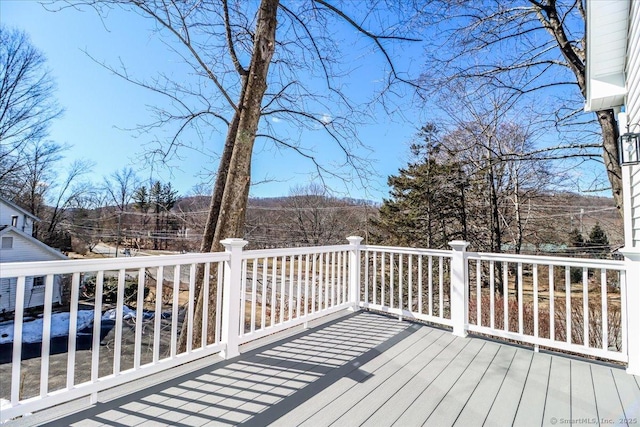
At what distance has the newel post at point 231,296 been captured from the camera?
2.66m

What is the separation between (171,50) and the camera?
4.98 metres

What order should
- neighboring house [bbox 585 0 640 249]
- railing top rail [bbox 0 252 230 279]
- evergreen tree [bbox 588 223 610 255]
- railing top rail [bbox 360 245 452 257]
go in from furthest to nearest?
evergreen tree [bbox 588 223 610 255], railing top rail [bbox 360 245 452 257], neighboring house [bbox 585 0 640 249], railing top rail [bbox 0 252 230 279]

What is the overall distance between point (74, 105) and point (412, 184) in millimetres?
13697

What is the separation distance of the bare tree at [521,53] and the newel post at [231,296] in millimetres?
4963

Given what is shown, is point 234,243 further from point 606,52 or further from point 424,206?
point 424,206

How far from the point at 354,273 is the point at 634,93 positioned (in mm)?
3338

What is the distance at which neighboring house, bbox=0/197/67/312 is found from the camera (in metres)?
12.1

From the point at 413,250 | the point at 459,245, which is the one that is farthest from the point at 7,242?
the point at 459,245

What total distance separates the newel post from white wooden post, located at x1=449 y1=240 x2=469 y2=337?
2222 millimetres

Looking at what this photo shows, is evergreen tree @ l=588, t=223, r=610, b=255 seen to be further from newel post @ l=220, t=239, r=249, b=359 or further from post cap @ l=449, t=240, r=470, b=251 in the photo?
newel post @ l=220, t=239, r=249, b=359

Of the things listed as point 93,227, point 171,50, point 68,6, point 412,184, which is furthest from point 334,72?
point 93,227

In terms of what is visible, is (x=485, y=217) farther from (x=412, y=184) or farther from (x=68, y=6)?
(x=68, y=6)

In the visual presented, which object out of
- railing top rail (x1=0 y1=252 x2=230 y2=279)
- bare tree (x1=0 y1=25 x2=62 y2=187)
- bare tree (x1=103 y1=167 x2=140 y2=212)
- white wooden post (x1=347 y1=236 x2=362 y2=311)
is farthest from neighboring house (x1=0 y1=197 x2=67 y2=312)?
railing top rail (x1=0 y1=252 x2=230 y2=279)

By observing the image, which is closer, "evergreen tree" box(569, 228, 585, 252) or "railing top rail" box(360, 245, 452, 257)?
"railing top rail" box(360, 245, 452, 257)
